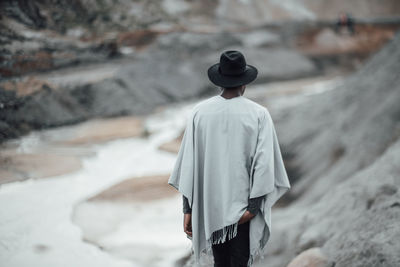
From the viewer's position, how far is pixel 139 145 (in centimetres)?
835

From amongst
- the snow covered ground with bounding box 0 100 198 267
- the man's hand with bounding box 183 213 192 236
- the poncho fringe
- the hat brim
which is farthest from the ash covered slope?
the hat brim

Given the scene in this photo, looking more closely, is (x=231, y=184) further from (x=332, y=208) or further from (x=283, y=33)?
(x=283, y=33)

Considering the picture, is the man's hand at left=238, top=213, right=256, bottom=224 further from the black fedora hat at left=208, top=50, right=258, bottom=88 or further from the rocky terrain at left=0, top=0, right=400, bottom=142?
the rocky terrain at left=0, top=0, right=400, bottom=142

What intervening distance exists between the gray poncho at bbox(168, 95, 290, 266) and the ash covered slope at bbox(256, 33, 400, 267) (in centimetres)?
105

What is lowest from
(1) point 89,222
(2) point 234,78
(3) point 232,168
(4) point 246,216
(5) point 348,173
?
(1) point 89,222

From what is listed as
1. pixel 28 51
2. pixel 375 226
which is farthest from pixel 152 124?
pixel 375 226

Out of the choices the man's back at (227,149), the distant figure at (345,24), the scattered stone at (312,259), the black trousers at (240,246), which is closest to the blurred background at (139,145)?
the scattered stone at (312,259)

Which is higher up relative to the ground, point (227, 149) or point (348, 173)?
point (227, 149)

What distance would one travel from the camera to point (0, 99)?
5910mm

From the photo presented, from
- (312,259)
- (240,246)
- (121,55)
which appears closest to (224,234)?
(240,246)

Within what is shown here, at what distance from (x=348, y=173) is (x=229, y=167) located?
10.7ft

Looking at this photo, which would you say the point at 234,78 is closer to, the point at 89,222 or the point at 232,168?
the point at 232,168

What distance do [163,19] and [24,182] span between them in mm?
17984

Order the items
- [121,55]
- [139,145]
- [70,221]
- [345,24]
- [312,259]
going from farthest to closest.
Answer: [345,24] < [121,55] < [139,145] < [70,221] < [312,259]
